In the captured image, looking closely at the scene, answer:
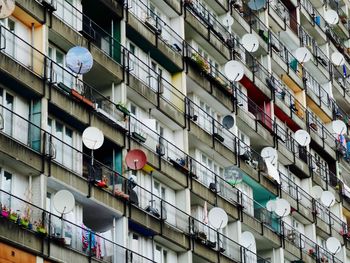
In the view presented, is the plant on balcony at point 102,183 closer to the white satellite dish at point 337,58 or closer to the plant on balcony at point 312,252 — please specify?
the plant on balcony at point 312,252

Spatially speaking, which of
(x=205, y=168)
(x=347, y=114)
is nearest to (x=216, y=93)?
(x=205, y=168)

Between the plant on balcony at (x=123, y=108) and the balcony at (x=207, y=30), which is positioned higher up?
the balcony at (x=207, y=30)

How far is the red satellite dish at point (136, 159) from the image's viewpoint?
51.6 metres

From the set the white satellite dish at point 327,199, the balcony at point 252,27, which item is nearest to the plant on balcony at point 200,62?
the balcony at point 252,27

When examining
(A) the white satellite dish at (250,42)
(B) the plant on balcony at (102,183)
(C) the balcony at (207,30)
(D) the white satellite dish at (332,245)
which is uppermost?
(A) the white satellite dish at (250,42)

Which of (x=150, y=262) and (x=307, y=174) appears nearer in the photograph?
(x=150, y=262)

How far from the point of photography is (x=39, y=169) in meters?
45.6

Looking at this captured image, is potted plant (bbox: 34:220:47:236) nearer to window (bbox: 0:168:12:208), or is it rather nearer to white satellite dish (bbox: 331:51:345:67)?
window (bbox: 0:168:12:208)

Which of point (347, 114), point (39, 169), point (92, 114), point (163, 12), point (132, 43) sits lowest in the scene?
point (39, 169)

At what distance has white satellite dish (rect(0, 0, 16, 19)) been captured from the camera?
44.7 metres

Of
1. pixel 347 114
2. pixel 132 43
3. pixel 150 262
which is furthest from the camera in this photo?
pixel 347 114

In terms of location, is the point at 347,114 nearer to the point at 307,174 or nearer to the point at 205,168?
the point at 307,174

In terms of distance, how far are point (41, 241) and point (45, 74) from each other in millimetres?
7426

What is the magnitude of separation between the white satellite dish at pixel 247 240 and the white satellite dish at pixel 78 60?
16.9m
